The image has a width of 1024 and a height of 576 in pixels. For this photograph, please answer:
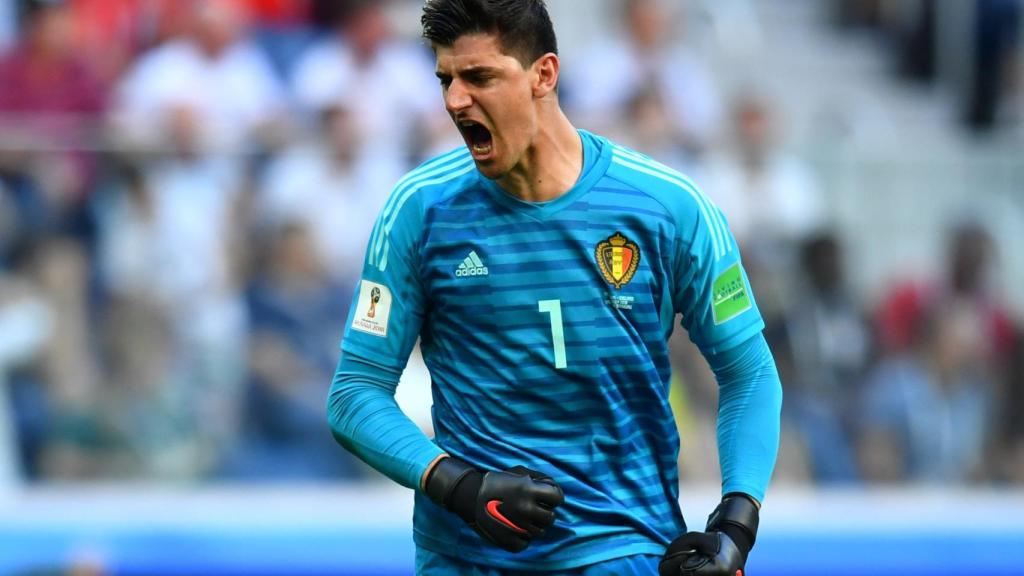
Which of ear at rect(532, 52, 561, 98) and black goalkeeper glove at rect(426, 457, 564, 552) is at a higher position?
ear at rect(532, 52, 561, 98)

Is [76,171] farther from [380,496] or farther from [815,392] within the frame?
[815,392]

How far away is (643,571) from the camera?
375 cm

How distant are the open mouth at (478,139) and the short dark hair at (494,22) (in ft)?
0.59


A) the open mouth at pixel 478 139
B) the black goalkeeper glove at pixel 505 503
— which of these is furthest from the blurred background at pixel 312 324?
the open mouth at pixel 478 139

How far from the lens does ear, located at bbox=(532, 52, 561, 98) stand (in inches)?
147

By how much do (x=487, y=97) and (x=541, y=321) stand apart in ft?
1.74

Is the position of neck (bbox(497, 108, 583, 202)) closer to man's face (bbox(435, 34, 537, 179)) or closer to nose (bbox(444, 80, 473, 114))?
man's face (bbox(435, 34, 537, 179))

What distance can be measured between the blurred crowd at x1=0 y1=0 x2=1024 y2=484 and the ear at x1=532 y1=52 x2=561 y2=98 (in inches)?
153

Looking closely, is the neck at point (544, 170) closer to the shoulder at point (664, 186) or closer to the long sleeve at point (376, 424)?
the shoulder at point (664, 186)

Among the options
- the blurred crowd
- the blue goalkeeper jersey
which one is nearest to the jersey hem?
the blue goalkeeper jersey

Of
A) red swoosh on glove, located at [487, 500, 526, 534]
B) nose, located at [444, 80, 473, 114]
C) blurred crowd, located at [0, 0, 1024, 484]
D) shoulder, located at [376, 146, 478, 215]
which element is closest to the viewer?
red swoosh on glove, located at [487, 500, 526, 534]

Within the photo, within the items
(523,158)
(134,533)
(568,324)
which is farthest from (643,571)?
(134,533)

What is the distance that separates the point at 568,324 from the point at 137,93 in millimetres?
5435

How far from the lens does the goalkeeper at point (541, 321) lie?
368 centimetres
